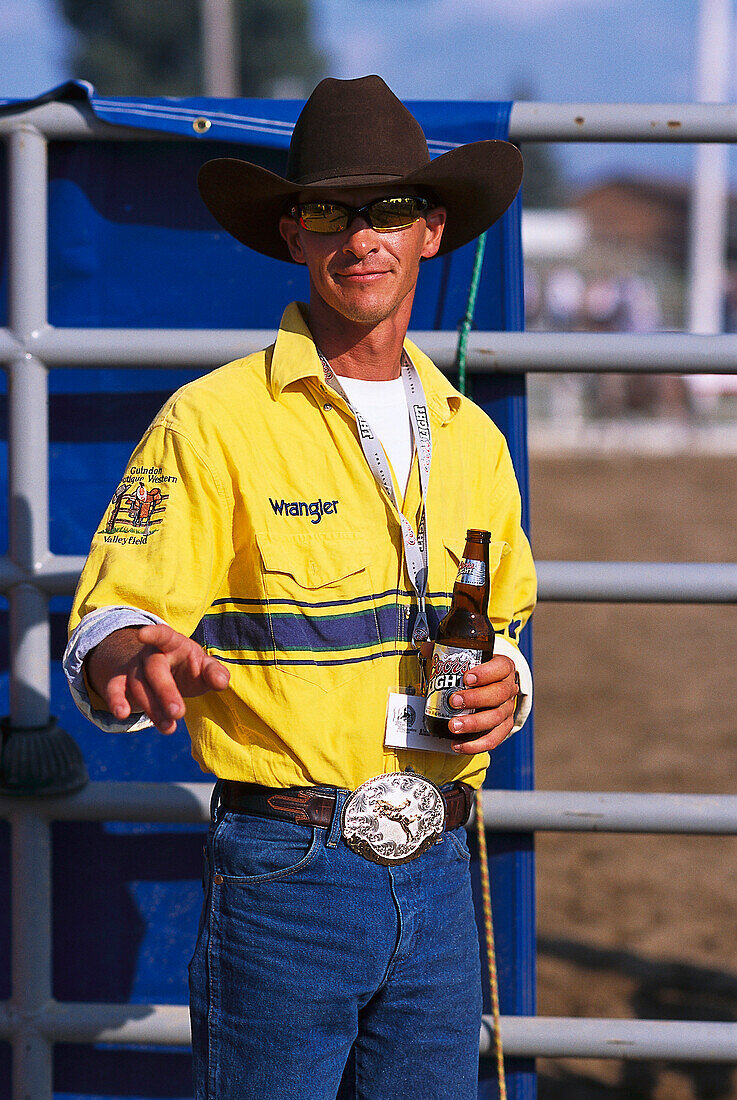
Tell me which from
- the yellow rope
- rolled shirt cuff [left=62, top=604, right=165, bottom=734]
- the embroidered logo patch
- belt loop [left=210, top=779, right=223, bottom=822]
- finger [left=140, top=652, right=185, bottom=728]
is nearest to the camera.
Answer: finger [left=140, top=652, right=185, bottom=728]

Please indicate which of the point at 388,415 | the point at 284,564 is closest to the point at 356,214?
the point at 388,415

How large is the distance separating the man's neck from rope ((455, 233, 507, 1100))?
1.92 feet

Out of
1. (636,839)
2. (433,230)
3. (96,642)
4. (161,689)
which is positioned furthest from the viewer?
(636,839)

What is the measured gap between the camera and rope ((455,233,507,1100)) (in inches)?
103

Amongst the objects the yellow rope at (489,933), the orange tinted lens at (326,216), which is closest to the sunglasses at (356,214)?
the orange tinted lens at (326,216)

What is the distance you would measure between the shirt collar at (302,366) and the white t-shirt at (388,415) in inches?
3.1

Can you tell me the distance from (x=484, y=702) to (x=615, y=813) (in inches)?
34.0

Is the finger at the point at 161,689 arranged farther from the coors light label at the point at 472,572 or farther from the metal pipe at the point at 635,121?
the metal pipe at the point at 635,121

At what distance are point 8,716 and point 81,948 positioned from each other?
2.11 feet

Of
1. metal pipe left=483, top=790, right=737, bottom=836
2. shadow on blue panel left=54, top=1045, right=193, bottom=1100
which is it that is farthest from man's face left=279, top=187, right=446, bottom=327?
shadow on blue panel left=54, top=1045, right=193, bottom=1100

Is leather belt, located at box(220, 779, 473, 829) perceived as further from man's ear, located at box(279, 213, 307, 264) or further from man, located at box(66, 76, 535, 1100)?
man's ear, located at box(279, 213, 307, 264)

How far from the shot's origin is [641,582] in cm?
268

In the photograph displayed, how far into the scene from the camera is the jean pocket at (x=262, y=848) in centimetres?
197

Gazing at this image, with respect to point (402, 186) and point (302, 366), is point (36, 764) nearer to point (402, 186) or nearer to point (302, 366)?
point (302, 366)
